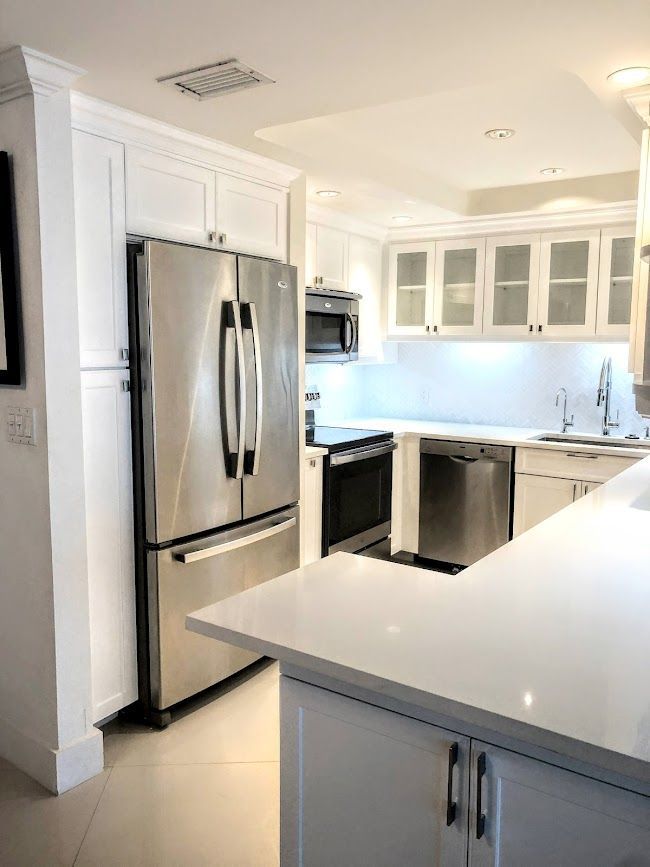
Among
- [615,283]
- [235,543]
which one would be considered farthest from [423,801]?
[615,283]

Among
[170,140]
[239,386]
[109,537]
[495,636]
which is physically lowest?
[109,537]

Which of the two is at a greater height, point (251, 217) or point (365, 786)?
point (251, 217)

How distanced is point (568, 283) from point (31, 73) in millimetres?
3280

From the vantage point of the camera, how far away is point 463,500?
180 inches

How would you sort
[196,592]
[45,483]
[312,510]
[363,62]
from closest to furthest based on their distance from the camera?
1. [363,62]
2. [45,483]
3. [196,592]
4. [312,510]

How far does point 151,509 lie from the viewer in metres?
2.72

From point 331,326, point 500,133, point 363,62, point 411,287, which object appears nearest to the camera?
point 363,62

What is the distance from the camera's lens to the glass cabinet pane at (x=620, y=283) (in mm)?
4238

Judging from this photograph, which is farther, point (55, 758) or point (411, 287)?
point (411, 287)

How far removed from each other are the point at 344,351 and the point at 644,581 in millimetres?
2728

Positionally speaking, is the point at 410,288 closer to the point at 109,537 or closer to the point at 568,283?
the point at 568,283

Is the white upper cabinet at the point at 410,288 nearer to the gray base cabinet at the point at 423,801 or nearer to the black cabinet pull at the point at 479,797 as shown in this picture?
the gray base cabinet at the point at 423,801

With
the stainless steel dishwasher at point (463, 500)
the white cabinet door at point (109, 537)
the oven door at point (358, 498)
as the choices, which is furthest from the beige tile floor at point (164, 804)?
the stainless steel dishwasher at point (463, 500)

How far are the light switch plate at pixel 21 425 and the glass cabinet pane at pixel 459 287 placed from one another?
314cm
